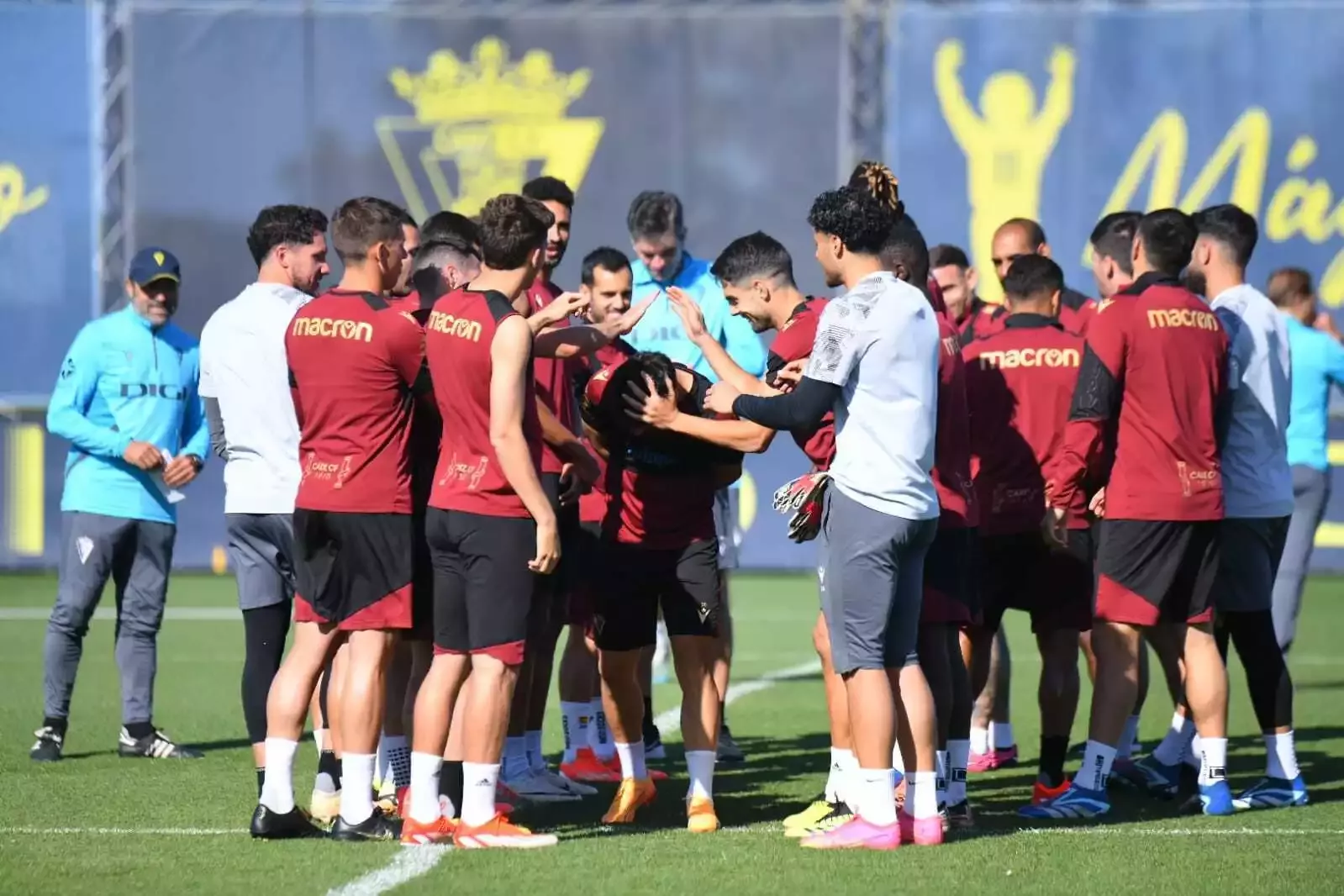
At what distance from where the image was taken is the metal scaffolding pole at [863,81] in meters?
18.5

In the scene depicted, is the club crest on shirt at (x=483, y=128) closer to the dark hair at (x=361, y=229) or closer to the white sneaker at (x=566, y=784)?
the white sneaker at (x=566, y=784)

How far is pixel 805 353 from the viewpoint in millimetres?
7020

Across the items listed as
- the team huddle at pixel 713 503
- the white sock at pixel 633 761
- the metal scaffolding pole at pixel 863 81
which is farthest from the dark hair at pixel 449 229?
the metal scaffolding pole at pixel 863 81

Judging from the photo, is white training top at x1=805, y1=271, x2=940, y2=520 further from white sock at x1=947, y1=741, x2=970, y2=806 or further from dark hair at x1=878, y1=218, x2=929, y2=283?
white sock at x1=947, y1=741, x2=970, y2=806

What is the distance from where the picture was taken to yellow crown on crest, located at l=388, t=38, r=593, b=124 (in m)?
18.6

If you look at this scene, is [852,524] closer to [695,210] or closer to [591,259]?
[591,259]

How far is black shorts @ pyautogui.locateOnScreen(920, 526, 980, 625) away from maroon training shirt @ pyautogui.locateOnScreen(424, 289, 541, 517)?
1570 mm

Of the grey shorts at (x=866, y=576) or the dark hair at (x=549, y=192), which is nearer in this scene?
the grey shorts at (x=866, y=576)

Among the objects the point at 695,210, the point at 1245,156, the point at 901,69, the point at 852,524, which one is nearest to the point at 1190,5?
the point at 1245,156

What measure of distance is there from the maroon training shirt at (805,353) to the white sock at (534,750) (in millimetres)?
1818

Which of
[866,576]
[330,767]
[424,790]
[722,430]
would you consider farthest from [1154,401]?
[330,767]

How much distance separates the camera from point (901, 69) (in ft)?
60.8

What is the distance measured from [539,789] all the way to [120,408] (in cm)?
297

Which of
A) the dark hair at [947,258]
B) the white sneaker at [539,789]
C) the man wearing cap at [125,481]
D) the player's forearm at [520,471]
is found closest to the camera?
the player's forearm at [520,471]
